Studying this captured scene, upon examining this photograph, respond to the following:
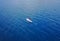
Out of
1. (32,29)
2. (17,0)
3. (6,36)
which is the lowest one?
(6,36)

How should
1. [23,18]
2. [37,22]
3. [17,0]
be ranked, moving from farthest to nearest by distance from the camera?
[17,0]
[23,18]
[37,22]

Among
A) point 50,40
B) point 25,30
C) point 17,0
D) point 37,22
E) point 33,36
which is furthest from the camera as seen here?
point 17,0

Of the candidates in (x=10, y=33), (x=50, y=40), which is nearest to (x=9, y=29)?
(x=10, y=33)

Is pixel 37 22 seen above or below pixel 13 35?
above

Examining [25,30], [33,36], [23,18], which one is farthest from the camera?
[23,18]

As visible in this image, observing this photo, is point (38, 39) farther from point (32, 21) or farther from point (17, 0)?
point (17, 0)

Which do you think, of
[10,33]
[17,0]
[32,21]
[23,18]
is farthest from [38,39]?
[17,0]

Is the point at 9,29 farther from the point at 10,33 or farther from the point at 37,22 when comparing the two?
the point at 37,22

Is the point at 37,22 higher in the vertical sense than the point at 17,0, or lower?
lower

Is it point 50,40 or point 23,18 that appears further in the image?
point 23,18
